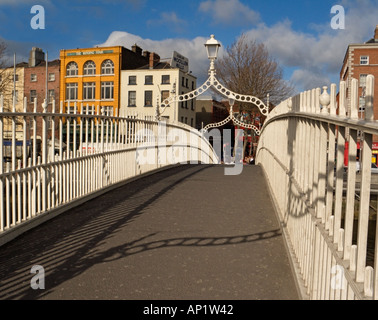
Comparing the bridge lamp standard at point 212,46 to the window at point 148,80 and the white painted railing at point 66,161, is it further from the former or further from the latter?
the window at point 148,80

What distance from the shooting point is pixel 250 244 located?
5531 millimetres

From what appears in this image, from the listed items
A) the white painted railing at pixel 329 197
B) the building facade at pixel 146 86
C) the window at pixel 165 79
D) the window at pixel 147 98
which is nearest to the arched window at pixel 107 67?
the building facade at pixel 146 86

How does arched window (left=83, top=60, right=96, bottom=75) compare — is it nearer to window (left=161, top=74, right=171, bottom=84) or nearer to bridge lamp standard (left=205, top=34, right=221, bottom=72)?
window (left=161, top=74, right=171, bottom=84)

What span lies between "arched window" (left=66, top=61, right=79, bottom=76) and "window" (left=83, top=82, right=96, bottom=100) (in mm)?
2194

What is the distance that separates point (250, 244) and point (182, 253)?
96 centimetres

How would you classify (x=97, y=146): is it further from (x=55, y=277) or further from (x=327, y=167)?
(x=327, y=167)

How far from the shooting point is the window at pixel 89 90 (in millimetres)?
54781

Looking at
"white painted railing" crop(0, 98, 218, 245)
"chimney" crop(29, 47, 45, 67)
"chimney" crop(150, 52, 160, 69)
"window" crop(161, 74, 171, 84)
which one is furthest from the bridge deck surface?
"chimney" crop(29, 47, 45, 67)

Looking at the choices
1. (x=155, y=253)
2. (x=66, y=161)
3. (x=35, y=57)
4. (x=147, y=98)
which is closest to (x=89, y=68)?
(x=147, y=98)

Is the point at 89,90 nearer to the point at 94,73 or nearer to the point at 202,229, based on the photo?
the point at 94,73

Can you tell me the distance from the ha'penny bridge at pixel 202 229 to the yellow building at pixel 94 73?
46677 mm

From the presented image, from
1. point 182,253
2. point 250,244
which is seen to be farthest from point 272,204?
point 182,253
